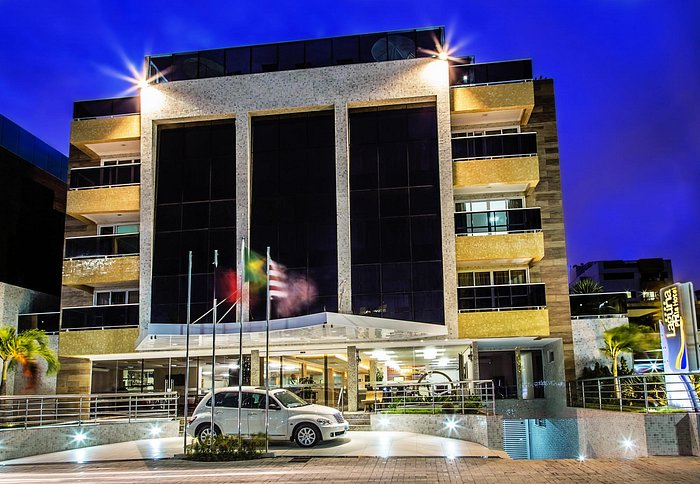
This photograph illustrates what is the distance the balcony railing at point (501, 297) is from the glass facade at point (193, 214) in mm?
9739

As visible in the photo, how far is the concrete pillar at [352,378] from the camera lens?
31.8 m

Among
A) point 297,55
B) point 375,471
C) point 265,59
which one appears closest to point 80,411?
point 375,471

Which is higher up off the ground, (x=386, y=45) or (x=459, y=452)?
(x=386, y=45)

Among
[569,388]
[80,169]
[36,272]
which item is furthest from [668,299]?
[36,272]

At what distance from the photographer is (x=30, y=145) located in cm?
4078

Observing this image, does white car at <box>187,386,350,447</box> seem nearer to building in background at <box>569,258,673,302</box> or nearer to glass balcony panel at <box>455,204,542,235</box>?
glass balcony panel at <box>455,204,542,235</box>

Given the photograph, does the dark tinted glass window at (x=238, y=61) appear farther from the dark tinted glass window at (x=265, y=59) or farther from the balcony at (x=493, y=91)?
the balcony at (x=493, y=91)

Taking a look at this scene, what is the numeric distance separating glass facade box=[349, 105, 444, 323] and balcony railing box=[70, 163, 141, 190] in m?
9.99

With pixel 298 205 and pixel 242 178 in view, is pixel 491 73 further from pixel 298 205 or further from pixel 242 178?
pixel 242 178

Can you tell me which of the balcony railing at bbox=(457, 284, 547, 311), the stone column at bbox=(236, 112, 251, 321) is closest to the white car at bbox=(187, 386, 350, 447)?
the balcony railing at bbox=(457, 284, 547, 311)

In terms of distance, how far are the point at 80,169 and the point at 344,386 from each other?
1555 centimetres

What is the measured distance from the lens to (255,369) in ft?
108

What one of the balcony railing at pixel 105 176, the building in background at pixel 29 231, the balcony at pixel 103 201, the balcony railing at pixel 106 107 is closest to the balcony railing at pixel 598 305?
the balcony at pixel 103 201

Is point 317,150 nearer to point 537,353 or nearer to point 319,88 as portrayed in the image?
point 319,88
